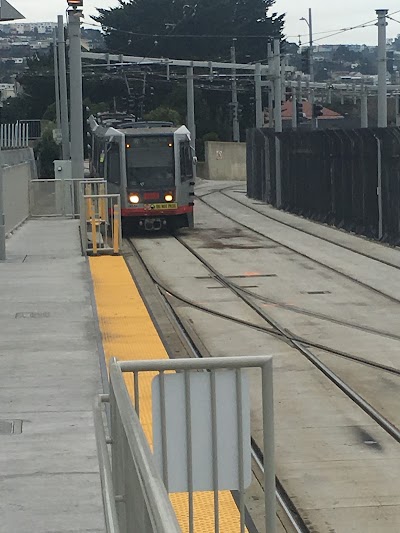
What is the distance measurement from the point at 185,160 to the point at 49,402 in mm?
21511

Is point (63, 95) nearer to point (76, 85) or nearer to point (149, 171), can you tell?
point (76, 85)

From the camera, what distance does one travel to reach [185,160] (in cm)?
3181

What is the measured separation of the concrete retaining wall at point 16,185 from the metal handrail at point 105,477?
23895mm

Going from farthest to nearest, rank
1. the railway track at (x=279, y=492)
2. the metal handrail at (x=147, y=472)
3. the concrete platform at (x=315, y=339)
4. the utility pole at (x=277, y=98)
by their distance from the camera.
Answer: the utility pole at (x=277, y=98)
the concrete platform at (x=315, y=339)
the railway track at (x=279, y=492)
the metal handrail at (x=147, y=472)

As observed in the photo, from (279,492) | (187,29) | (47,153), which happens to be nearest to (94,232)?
(279,492)

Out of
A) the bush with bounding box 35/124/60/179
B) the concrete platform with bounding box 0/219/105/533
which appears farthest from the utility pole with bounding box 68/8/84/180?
the bush with bounding box 35/124/60/179

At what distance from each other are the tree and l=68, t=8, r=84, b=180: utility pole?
2399 inches

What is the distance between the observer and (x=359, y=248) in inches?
1102

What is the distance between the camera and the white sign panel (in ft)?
18.5

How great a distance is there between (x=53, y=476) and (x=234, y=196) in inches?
1746

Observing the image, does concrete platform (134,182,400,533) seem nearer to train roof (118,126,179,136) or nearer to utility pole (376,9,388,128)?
train roof (118,126,179,136)

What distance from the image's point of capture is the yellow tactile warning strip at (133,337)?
7574 millimetres

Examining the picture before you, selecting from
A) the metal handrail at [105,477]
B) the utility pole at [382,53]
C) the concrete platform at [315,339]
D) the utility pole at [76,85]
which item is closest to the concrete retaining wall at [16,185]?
the utility pole at [76,85]

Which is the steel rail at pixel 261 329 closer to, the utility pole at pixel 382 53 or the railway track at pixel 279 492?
the railway track at pixel 279 492
